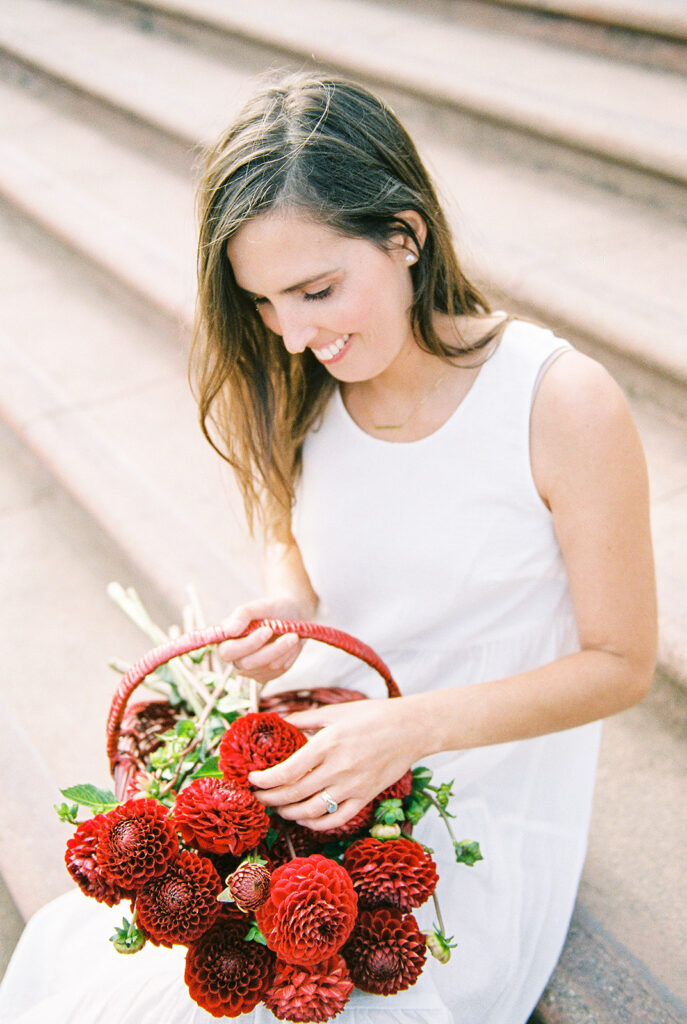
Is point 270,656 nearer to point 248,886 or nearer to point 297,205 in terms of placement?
point 248,886

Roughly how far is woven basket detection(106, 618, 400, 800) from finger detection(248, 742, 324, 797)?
0.20 meters

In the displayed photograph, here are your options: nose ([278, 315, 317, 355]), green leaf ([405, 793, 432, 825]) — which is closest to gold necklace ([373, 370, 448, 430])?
nose ([278, 315, 317, 355])

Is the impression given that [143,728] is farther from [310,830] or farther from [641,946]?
[641,946]

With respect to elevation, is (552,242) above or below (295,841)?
below

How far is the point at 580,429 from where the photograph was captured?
1.28 meters

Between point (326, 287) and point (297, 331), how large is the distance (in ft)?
0.25

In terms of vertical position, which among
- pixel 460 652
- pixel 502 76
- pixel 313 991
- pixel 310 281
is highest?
pixel 310 281

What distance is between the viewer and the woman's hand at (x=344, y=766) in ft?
3.54

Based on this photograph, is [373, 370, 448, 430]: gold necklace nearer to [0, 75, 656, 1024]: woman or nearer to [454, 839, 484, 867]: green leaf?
[0, 75, 656, 1024]: woman

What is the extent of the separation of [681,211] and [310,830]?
2.20 m

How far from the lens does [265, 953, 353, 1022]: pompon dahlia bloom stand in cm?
94

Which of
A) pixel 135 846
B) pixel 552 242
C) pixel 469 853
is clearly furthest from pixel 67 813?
pixel 552 242

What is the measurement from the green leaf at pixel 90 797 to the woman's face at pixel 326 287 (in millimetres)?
667

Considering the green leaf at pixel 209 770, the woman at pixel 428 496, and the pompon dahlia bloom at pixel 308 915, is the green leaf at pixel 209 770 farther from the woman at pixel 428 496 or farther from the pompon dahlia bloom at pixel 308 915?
the pompon dahlia bloom at pixel 308 915
